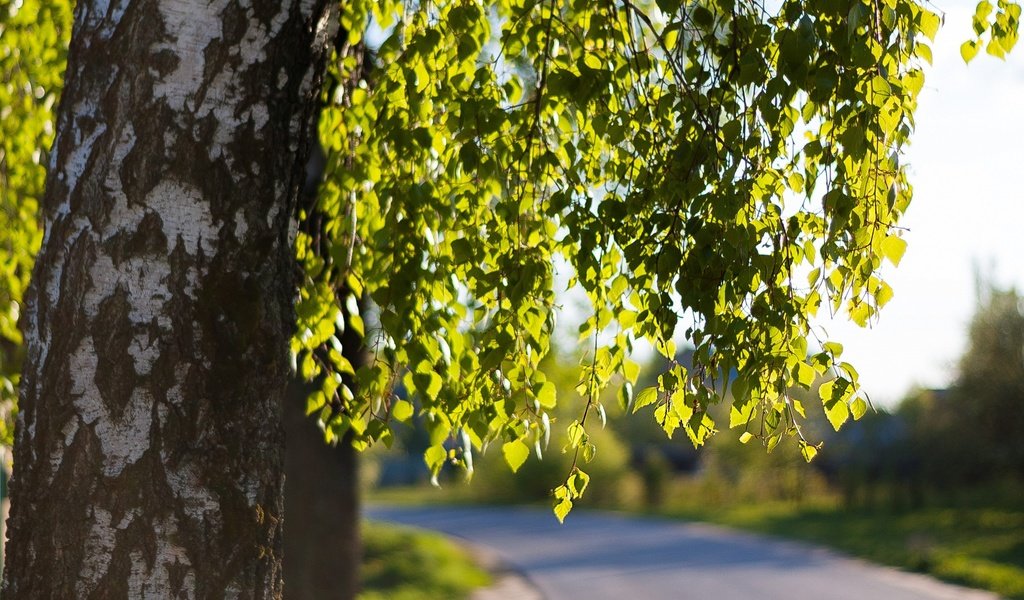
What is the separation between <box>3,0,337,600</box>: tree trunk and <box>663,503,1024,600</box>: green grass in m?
12.6

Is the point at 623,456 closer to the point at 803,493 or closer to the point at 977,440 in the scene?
the point at 803,493

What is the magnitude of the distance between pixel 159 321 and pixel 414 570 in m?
13.5

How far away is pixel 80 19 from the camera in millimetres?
3107

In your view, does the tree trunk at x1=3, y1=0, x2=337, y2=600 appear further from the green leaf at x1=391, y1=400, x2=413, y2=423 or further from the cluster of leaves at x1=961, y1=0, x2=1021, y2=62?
the cluster of leaves at x1=961, y1=0, x2=1021, y2=62

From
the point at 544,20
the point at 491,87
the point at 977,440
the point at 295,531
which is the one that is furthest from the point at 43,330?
the point at 977,440

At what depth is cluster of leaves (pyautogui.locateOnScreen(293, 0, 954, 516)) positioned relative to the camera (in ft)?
9.56

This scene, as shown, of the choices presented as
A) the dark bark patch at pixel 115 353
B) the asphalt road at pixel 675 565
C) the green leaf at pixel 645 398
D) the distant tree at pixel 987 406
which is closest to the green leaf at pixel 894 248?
the green leaf at pixel 645 398

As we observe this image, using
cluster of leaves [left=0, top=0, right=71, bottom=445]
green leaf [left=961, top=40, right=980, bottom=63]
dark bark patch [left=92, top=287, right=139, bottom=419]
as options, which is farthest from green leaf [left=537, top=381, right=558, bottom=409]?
A: cluster of leaves [left=0, top=0, right=71, bottom=445]

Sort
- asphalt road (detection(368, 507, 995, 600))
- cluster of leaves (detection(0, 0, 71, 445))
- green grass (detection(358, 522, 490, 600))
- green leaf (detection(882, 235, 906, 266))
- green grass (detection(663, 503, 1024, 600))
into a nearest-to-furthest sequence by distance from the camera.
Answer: green leaf (detection(882, 235, 906, 266)), cluster of leaves (detection(0, 0, 71, 445)), asphalt road (detection(368, 507, 995, 600)), green grass (detection(358, 522, 490, 600)), green grass (detection(663, 503, 1024, 600))

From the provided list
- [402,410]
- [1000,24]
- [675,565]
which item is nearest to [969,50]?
[1000,24]

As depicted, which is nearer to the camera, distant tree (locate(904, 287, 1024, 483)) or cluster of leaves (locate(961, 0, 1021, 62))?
cluster of leaves (locate(961, 0, 1021, 62))

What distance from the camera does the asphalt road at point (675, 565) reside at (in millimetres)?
13977

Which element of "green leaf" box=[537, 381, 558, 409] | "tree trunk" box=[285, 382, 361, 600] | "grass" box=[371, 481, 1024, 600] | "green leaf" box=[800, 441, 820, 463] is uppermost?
"green leaf" box=[537, 381, 558, 409]

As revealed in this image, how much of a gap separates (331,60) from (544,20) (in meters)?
0.71
